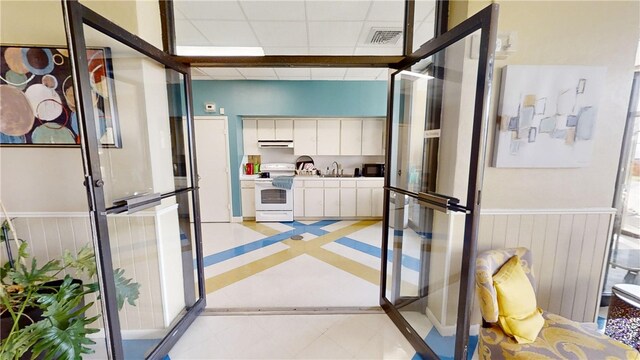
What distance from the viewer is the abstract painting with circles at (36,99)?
5.14 ft

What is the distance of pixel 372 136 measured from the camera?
4.96m

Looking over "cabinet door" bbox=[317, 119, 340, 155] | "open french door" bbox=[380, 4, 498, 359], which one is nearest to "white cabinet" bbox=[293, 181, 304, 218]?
"cabinet door" bbox=[317, 119, 340, 155]

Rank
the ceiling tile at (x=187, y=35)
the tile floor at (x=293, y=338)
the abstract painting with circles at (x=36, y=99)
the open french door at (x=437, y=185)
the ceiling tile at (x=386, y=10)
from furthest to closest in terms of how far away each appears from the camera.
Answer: the ceiling tile at (x=386, y=10) → the ceiling tile at (x=187, y=35) → the tile floor at (x=293, y=338) → the abstract painting with circles at (x=36, y=99) → the open french door at (x=437, y=185)

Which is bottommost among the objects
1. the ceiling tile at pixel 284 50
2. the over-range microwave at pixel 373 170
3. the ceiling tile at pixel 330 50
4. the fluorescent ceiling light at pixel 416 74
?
the over-range microwave at pixel 373 170

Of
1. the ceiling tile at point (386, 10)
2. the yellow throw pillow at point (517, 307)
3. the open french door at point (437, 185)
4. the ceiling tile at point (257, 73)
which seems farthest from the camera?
the ceiling tile at point (257, 73)

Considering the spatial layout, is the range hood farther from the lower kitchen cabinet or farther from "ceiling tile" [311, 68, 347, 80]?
"ceiling tile" [311, 68, 347, 80]

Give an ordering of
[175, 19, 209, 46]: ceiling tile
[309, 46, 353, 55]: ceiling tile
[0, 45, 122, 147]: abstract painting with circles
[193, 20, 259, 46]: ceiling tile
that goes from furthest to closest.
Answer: [309, 46, 353, 55]: ceiling tile < [193, 20, 259, 46]: ceiling tile < [175, 19, 209, 46]: ceiling tile < [0, 45, 122, 147]: abstract painting with circles

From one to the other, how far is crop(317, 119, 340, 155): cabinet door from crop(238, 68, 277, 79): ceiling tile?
1299 millimetres

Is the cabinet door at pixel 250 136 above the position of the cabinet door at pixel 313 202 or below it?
above

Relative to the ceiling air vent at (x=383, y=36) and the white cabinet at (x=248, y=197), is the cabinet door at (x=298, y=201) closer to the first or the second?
the white cabinet at (x=248, y=197)

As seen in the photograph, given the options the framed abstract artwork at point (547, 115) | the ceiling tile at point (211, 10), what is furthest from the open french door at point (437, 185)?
the ceiling tile at point (211, 10)

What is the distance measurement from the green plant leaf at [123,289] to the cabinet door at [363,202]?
12.4 feet

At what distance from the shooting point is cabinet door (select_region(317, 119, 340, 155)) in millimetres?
4895

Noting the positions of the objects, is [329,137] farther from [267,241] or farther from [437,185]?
[437,185]
